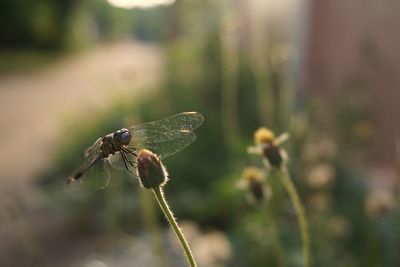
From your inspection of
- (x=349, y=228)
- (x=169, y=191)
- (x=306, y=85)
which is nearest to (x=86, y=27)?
(x=306, y=85)

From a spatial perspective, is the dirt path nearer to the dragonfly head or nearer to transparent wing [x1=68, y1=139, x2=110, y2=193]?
transparent wing [x1=68, y1=139, x2=110, y2=193]

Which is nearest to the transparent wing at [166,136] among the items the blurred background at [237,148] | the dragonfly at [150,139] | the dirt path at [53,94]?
the dragonfly at [150,139]

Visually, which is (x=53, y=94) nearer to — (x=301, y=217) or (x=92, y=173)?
(x=92, y=173)

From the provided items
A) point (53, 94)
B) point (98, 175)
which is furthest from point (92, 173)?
point (53, 94)

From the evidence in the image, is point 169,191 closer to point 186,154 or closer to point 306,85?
point 186,154

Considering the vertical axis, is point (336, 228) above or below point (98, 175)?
below

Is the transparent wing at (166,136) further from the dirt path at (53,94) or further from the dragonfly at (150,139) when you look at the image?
the dirt path at (53,94)
